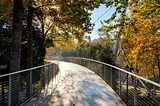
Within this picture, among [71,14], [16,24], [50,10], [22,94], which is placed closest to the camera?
[22,94]

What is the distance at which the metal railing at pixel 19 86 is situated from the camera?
423cm

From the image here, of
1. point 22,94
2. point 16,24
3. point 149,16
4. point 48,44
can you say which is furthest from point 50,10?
point 48,44

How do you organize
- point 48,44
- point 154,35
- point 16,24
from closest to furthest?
point 16,24 → point 154,35 → point 48,44

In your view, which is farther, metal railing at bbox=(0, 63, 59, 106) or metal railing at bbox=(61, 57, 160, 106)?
metal railing at bbox=(0, 63, 59, 106)

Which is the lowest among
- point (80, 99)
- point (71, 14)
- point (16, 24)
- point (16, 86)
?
point (80, 99)

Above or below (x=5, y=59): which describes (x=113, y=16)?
above

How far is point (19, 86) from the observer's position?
510 centimetres

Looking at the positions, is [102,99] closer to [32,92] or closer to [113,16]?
[32,92]

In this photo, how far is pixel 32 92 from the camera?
5.97 meters

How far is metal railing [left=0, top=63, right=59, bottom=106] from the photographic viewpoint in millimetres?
4234

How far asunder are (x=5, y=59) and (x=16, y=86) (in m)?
6.33

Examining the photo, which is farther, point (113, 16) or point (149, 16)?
point (113, 16)

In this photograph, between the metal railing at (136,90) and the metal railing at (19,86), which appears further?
the metal railing at (19,86)

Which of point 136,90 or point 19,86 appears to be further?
point 19,86
